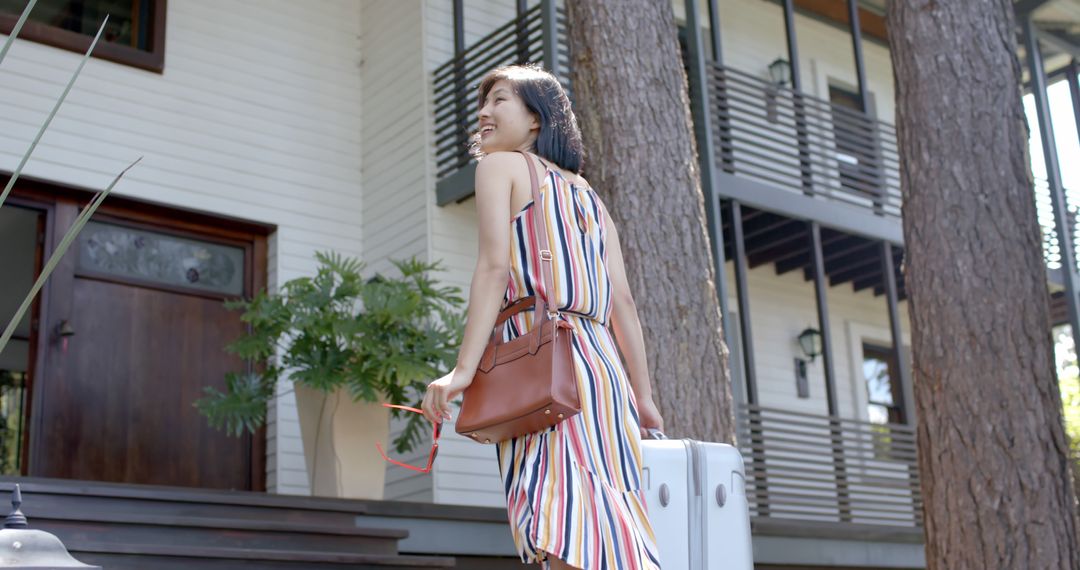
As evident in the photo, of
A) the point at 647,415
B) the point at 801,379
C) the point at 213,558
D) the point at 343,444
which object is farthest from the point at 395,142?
the point at 647,415

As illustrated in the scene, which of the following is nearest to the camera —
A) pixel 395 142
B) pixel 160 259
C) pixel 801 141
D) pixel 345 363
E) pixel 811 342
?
pixel 345 363

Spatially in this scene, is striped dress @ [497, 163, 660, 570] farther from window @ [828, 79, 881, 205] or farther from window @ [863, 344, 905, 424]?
window @ [863, 344, 905, 424]

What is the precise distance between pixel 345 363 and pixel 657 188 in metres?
2.40

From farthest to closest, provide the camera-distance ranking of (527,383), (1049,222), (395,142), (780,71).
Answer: (1049,222) → (780,71) → (395,142) → (527,383)

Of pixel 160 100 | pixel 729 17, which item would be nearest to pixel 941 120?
pixel 160 100

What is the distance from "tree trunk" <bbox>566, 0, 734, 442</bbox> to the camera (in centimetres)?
479

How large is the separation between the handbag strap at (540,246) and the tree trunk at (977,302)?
A: 330 centimetres

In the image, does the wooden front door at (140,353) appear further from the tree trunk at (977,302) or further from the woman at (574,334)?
the woman at (574,334)

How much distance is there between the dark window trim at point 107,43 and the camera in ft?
26.2

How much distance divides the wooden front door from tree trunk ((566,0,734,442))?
3.87 meters

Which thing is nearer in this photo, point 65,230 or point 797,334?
point 65,230

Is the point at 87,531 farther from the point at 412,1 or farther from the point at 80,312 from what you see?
the point at 412,1

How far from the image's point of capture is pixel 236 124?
8805 millimetres

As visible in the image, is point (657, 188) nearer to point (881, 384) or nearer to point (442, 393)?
point (442, 393)
